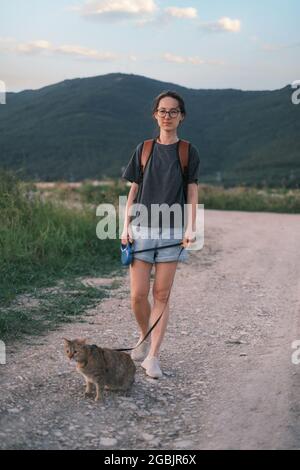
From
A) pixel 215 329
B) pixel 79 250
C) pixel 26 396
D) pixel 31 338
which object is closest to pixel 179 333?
pixel 215 329

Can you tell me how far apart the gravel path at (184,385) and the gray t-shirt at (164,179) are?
3.99 feet

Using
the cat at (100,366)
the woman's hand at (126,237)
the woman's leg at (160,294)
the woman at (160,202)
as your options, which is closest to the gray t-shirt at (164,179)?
the woman at (160,202)

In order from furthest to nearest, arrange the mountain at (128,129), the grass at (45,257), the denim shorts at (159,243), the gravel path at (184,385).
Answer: the mountain at (128,129), the grass at (45,257), the denim shorts at (159,243), the gravel path at (184,385)

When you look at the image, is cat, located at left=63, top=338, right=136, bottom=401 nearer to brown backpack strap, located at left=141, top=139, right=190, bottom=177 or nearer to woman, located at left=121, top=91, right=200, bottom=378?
woman, located at left=121, top=91, right=200, bottom=378

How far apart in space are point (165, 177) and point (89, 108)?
149 feet

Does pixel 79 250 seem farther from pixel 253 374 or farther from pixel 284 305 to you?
pixel 253 374

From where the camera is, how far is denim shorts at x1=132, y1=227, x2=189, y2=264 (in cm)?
495

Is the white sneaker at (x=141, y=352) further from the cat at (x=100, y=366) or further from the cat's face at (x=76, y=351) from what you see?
the cat's face at (x=76, y=351)

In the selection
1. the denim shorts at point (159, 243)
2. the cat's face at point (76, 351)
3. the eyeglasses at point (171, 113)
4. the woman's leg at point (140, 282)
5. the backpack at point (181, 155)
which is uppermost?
the eyeglasses at point (171, 113)

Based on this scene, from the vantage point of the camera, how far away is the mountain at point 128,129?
40.0 meters

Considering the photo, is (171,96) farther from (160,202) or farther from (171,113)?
(160,202)

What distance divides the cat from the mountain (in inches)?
1151

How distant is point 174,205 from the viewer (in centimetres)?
488

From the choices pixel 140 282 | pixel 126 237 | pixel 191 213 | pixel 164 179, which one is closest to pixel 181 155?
pixel 164 179
